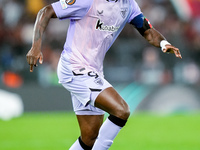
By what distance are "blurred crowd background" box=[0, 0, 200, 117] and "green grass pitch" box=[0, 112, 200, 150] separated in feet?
3.64

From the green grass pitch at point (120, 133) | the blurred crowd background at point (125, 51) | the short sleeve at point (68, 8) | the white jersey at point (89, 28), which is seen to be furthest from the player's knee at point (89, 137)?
the blurred crowd background at point (125, 51)

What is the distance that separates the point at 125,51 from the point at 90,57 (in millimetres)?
9674

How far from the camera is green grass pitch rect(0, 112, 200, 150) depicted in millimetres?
9414

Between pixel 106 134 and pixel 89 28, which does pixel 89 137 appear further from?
pixel 89 28

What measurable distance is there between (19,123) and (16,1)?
607 cm

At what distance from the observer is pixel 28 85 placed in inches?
572

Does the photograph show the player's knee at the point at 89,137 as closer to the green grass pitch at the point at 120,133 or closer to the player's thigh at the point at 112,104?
the player's thigh at the point at 112,104

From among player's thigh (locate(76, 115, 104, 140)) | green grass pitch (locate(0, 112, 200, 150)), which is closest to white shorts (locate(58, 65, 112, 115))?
player's thigh (locate(76, 115, 104, 140))

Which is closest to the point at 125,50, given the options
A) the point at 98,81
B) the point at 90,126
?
the point at 90,126

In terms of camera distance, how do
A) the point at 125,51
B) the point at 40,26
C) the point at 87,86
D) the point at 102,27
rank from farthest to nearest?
1. the point at 125,51
2. the point at 102,27
3. the point at 87,86
4. the point at 40,26

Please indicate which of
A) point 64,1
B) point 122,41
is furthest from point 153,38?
point 122,41

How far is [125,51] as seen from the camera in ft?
51.1

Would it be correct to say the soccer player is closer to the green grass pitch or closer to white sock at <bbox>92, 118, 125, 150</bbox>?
white sock at <bbox>92, 118, 125, 150</bbox>

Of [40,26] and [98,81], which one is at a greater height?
[40,26]
